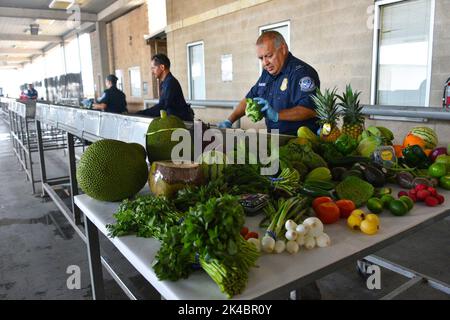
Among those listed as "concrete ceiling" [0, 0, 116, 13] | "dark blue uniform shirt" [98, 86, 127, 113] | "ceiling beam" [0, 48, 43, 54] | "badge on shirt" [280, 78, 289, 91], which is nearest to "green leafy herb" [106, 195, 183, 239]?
"badge on shirt" [280, 78, 289, 91]

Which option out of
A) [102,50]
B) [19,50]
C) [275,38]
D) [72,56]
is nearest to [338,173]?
[275,38]

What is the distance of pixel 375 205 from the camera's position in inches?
45.8

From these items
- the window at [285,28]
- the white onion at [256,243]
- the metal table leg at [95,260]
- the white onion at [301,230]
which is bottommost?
the metal table leg at [95,260]

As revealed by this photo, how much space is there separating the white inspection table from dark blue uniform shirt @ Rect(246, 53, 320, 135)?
3.76 ft

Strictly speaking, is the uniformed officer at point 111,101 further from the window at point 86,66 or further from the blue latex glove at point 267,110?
the window at point 86,66

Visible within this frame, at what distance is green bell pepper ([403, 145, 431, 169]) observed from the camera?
1599 mm

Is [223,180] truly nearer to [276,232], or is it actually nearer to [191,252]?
[276,232]

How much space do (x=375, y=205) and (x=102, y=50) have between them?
44.1ft

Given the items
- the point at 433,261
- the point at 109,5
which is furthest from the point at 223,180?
the point at 109,5

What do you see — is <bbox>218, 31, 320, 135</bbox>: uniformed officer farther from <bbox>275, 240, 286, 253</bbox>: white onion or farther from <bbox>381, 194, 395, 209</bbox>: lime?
<bbox>275, 240, 286, 253</bbox>: white onion

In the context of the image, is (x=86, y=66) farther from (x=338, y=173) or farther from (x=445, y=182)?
(x=445, y=182)

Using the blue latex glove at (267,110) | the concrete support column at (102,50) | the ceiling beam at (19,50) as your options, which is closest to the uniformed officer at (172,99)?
the blue latex glove at (267,110)

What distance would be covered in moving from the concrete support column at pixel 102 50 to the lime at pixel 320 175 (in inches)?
513

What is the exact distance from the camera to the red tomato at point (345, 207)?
1128 mm
